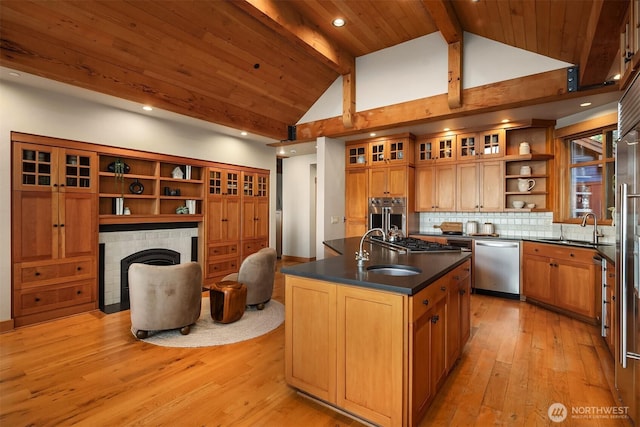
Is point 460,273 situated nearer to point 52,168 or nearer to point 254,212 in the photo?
point 254,212

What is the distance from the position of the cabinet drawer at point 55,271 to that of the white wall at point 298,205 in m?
4.63

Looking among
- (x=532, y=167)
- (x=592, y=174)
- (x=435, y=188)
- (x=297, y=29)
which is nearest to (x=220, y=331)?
(x=297, y=29)

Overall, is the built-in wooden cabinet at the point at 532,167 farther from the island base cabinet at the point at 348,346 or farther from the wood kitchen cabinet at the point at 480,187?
the island base cabinet at the point at 348,346

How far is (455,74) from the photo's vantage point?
4.04 m

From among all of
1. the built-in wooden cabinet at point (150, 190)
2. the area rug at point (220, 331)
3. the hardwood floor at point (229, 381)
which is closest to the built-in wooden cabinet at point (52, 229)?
the built-in wooden cabinet at point (150, 190)

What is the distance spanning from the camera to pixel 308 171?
7895mm

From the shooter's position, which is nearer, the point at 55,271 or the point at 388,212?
the point at 55,271

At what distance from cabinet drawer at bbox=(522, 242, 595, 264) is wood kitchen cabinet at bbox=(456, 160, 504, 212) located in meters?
0.80

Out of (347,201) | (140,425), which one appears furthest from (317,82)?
(140,425)

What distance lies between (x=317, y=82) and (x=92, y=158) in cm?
347

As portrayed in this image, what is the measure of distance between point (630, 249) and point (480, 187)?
138 inches

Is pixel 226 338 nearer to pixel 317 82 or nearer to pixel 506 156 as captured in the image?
pixel 317 82

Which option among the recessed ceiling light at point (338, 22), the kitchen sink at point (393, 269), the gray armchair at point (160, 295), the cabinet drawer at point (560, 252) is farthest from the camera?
the recessed ceiling light at point (338, 22)

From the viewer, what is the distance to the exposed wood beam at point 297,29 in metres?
3.23
